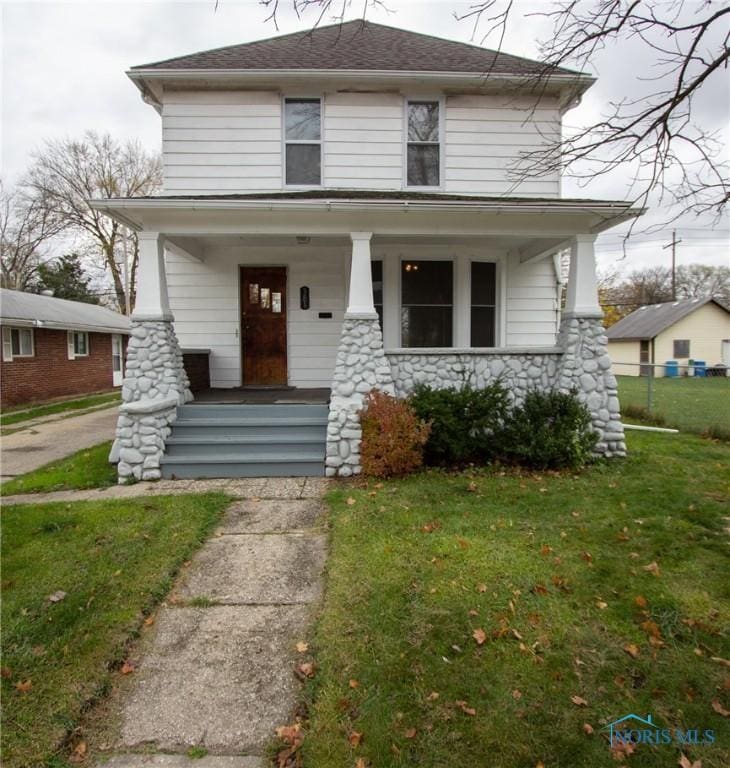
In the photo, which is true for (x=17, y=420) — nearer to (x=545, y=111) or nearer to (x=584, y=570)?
(x=584, y=570)

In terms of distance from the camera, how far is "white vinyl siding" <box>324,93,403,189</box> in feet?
25.5

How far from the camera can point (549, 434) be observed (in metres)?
5.81

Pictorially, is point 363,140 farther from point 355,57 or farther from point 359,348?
point 359,348

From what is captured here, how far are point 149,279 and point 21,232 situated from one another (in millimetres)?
25997

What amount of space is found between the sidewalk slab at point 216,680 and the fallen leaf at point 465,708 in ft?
2.65

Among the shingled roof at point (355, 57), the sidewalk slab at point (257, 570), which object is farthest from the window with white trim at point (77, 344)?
the sidewalk slab at point (257, 570)

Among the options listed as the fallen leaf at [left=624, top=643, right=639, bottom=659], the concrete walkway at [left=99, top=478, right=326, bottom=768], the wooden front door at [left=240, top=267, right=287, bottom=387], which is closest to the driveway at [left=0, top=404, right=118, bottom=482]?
the wooden front door at [left=240, top=267, right=287, bottom=387]

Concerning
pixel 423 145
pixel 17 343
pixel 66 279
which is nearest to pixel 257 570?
pixel 423 145

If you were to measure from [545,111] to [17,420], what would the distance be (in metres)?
13.6

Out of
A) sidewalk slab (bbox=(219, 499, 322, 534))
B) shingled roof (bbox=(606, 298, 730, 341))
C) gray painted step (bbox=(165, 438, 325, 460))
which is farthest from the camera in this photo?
shingled roof (bbox=(606, 298, 730, 341))

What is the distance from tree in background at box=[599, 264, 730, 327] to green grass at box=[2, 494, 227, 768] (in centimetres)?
4313

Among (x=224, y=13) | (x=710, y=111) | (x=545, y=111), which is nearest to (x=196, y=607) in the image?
(x=224, y=13)

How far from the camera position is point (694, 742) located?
1902 mm

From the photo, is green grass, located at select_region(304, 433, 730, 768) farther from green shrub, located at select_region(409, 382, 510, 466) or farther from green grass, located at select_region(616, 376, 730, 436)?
green grass, located at select_region(616, 376, 730, 436)
